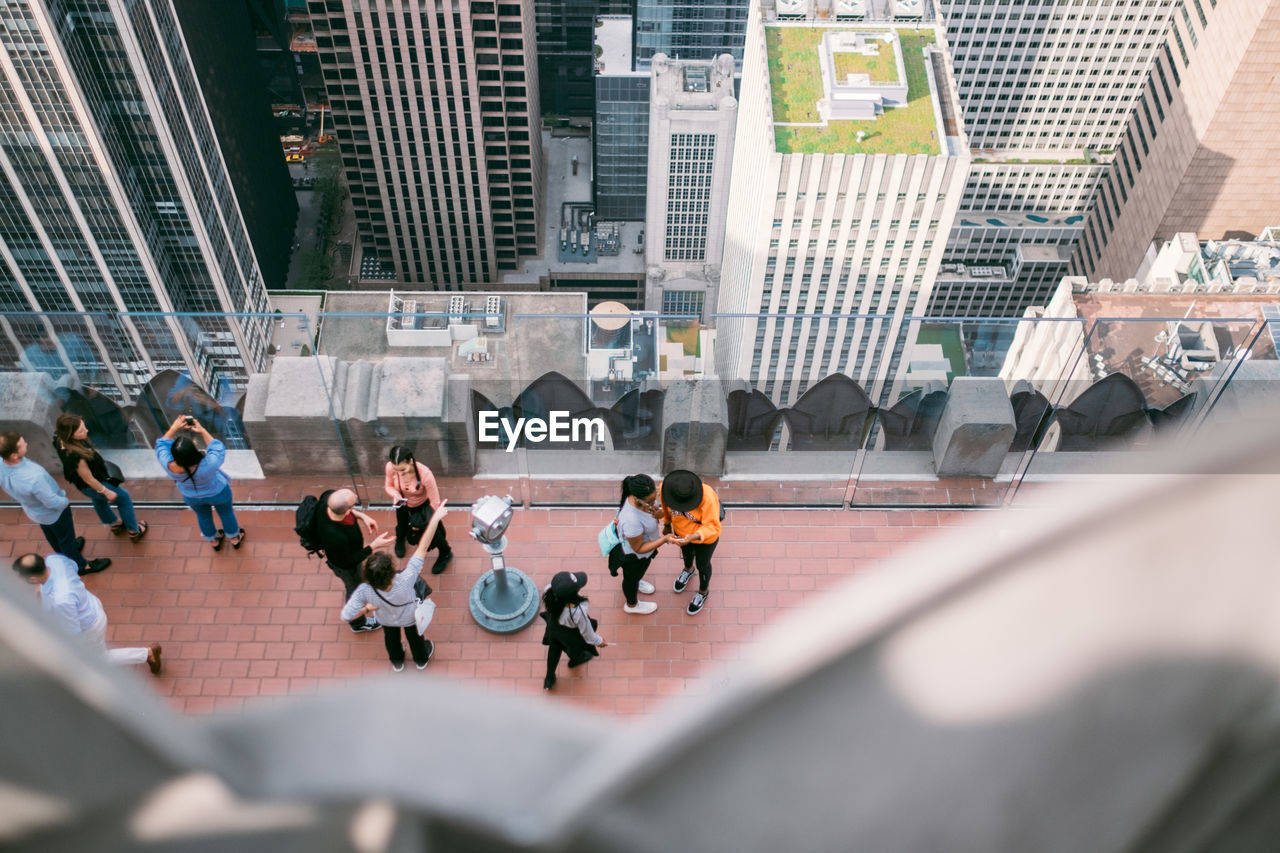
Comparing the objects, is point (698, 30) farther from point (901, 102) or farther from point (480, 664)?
point (480, 664)

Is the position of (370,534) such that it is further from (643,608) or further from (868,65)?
(868,65)

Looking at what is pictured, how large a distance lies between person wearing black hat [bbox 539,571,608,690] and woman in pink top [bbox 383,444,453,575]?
4.13 ft

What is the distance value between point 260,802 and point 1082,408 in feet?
29.4

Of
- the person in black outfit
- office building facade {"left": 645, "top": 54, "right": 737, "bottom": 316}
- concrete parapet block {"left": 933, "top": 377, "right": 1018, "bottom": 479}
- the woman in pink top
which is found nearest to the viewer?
the person in black outfit

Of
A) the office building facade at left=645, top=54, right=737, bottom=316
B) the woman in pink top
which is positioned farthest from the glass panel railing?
the office building facade at left=645, top=54, right=737, bottom=316

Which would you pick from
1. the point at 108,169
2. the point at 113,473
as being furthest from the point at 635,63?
the point at 113,473

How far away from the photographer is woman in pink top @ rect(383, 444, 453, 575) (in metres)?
7.47

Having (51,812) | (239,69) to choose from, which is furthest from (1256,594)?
(239,69)

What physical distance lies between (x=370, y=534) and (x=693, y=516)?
2405mm

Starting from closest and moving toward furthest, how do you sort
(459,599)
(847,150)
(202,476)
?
(202,476) → (459,599) → (847,150)

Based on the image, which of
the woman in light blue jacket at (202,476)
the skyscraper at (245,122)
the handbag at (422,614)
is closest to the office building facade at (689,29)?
the skyscraper at (245,122)

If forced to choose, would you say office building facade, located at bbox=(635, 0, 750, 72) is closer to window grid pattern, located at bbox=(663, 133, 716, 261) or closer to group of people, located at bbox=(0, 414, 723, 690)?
window grid pattern, located at bbox=(663, 133, 716, 261)

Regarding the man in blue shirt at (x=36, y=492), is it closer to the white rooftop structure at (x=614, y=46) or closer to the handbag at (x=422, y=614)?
the handbag at (x=422, y=614)

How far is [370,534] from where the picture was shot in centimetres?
795
